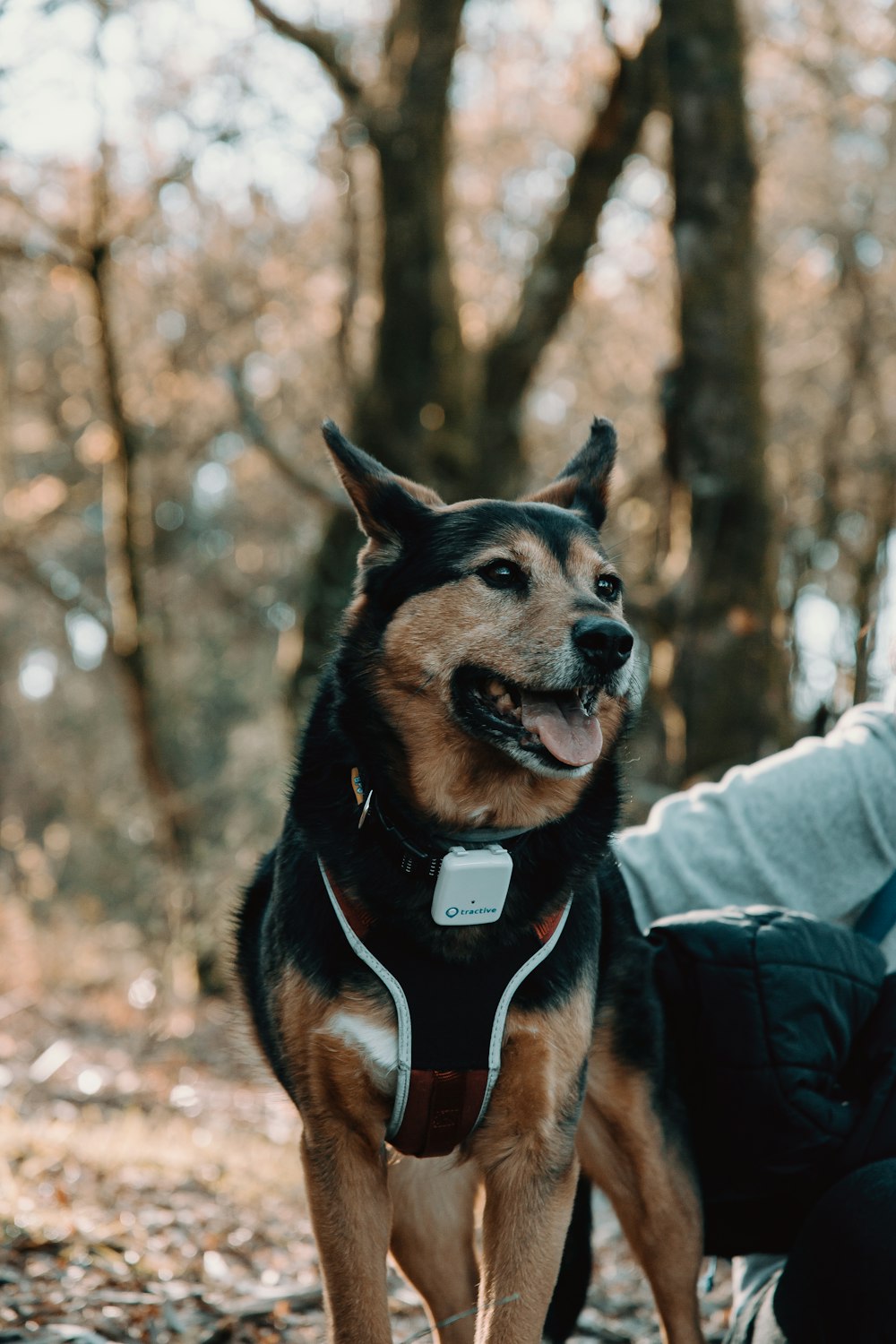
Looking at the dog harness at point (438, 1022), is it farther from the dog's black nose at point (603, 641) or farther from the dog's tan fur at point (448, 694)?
the dog's black nose at point (603, 641)

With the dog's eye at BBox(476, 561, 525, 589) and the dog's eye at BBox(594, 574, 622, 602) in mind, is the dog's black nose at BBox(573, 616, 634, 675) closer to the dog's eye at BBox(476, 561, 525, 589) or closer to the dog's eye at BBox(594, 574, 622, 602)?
the dog's eye at BBox(476, 561, 525, 589)

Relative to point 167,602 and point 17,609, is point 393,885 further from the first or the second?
point 17,609

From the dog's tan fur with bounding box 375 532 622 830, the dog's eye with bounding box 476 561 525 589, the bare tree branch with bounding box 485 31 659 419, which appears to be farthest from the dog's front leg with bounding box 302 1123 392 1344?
the bare tree branch with bounding box 485 31 659 419

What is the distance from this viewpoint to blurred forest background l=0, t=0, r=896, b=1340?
640 cm

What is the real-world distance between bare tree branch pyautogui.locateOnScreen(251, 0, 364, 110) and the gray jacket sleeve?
8.01 m

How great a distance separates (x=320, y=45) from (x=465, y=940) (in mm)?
8981

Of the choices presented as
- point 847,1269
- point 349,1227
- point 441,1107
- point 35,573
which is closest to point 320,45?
point 35,573

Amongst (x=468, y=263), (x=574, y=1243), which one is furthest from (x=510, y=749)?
(x=468, y=263)

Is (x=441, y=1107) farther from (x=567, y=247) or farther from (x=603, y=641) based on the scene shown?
(x=567, y=247)

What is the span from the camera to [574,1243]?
3.06 metres

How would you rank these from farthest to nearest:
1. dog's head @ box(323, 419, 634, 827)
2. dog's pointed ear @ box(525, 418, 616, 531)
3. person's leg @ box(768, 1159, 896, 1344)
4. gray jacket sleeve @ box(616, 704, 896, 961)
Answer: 1. dog's pointed ear @ box(525, 418, 616, 531)
2. gray jacket sleeve @ box(616, 704, 896, 961)
3. dog's head @ box(323, 419, 634, 827)
4. person's leg @ box(768, 1159, 896, 1344)

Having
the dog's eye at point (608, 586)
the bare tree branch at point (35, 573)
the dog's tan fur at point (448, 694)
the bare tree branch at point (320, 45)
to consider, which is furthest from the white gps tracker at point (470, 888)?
the bare tree branch at point (35, 573)

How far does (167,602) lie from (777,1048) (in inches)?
598

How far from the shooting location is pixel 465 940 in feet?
8.67
